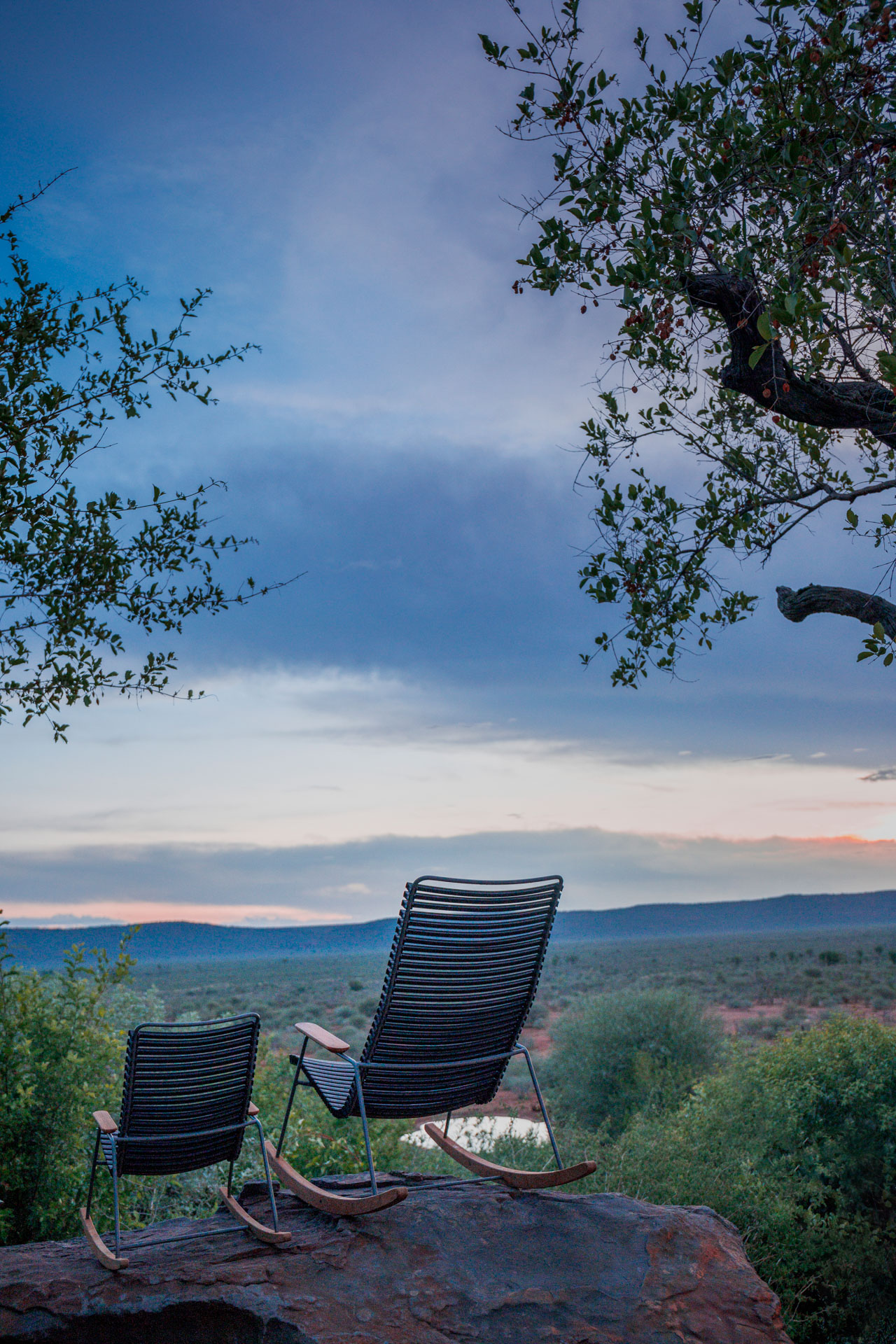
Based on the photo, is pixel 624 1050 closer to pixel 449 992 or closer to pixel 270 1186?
pixel 270 1186

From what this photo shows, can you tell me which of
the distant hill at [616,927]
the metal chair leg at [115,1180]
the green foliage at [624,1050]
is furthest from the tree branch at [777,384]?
the distant hill at [616,927]

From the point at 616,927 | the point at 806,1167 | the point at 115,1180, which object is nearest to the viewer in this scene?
the point at 115,1180

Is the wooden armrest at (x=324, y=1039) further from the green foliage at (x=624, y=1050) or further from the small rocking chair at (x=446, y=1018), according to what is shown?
the green foliage at (x=624, y=1050)

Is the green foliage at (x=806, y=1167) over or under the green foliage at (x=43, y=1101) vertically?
under

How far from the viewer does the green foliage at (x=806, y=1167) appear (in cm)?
708

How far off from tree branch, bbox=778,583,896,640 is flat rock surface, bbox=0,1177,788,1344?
10.3ft

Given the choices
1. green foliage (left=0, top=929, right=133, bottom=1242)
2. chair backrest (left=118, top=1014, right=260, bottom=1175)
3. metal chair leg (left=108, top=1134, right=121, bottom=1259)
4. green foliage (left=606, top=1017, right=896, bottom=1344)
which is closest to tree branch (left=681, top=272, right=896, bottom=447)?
chair backrest (left=118, top=1014, right=260, bottom=1175)

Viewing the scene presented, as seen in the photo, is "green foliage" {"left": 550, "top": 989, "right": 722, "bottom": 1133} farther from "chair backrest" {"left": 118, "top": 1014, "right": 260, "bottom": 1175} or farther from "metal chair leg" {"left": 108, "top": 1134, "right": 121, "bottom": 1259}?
"metal chair leg" {"left": 108, "top": 1134, "right": 121, "bottom": 1259}

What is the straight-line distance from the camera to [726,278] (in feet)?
14.8

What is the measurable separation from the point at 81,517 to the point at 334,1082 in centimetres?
329

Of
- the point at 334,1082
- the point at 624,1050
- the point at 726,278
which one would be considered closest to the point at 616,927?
the point at 624,1050

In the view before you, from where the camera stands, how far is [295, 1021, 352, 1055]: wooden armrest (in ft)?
13.1

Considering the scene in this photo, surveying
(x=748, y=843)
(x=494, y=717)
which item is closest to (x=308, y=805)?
Answer: (x=494, y=717)

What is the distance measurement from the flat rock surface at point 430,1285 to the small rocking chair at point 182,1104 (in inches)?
10.4
